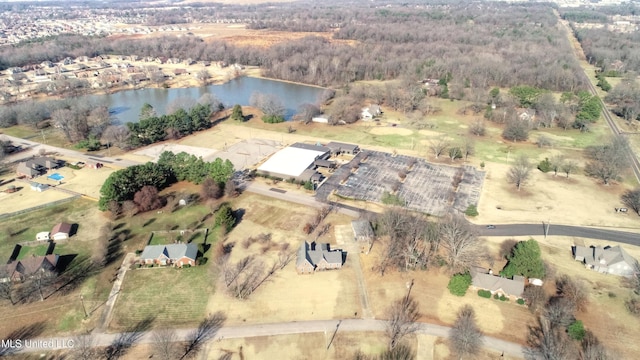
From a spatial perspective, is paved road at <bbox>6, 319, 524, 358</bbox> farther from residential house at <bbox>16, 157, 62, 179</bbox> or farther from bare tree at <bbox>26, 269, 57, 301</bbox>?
residential house at <bbox>16, 157, 62, 179</bbox>

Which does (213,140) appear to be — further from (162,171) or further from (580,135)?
(580,135)

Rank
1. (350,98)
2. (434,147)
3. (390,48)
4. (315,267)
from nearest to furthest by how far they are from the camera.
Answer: (315,267), (434,147), (350,98), (390,48)

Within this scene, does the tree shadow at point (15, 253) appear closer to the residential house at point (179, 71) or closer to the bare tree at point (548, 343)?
the bare tree at point (548, 343)

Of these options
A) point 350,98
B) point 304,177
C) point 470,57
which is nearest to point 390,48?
point 470,57

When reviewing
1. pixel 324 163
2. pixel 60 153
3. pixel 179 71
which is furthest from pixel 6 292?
pixel 179 71

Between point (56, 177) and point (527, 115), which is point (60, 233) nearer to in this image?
point (56, 177)

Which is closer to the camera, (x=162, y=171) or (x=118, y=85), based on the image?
(x=162, y=171)

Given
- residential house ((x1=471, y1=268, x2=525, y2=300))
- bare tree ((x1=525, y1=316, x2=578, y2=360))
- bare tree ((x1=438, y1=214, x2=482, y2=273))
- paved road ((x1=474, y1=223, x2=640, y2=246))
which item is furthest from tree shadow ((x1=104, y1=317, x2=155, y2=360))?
paved road ((x1=474, y1=223, x2=640, y2=246))
